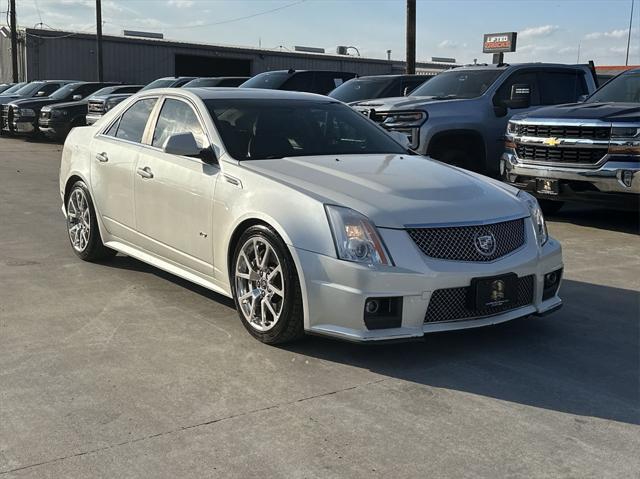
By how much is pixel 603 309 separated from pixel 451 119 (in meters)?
5.08

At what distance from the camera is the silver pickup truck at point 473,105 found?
9.96m

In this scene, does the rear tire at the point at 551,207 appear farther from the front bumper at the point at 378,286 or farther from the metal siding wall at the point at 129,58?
the metal siding wall at the point at 129,58

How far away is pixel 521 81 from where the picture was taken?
10953 mm

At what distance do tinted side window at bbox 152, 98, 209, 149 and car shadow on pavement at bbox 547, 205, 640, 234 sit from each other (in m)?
5.52

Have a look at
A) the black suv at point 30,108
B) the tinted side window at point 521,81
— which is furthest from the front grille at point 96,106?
the tinted side window at point 521,81


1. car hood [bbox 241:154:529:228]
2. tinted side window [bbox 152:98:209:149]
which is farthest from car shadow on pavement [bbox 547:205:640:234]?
tinted side window [bbox 152:98:209:149]

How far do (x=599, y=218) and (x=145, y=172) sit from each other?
21.0 feet

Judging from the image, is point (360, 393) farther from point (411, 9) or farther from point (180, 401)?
point (411, 9)

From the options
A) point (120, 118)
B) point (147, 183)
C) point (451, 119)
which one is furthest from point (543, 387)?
point (451, 119)

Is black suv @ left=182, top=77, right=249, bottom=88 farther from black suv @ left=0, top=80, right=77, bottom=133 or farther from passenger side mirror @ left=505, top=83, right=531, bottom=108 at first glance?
passenger side mirror @ left=505, top=83, right=531, bottom=108

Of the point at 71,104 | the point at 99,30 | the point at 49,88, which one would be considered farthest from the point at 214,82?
the point at 99,30

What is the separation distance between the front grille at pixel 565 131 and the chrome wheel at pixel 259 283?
517 cm

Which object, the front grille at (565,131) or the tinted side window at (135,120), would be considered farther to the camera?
the front grille at (565,131)

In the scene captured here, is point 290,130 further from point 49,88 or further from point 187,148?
point 49,88
